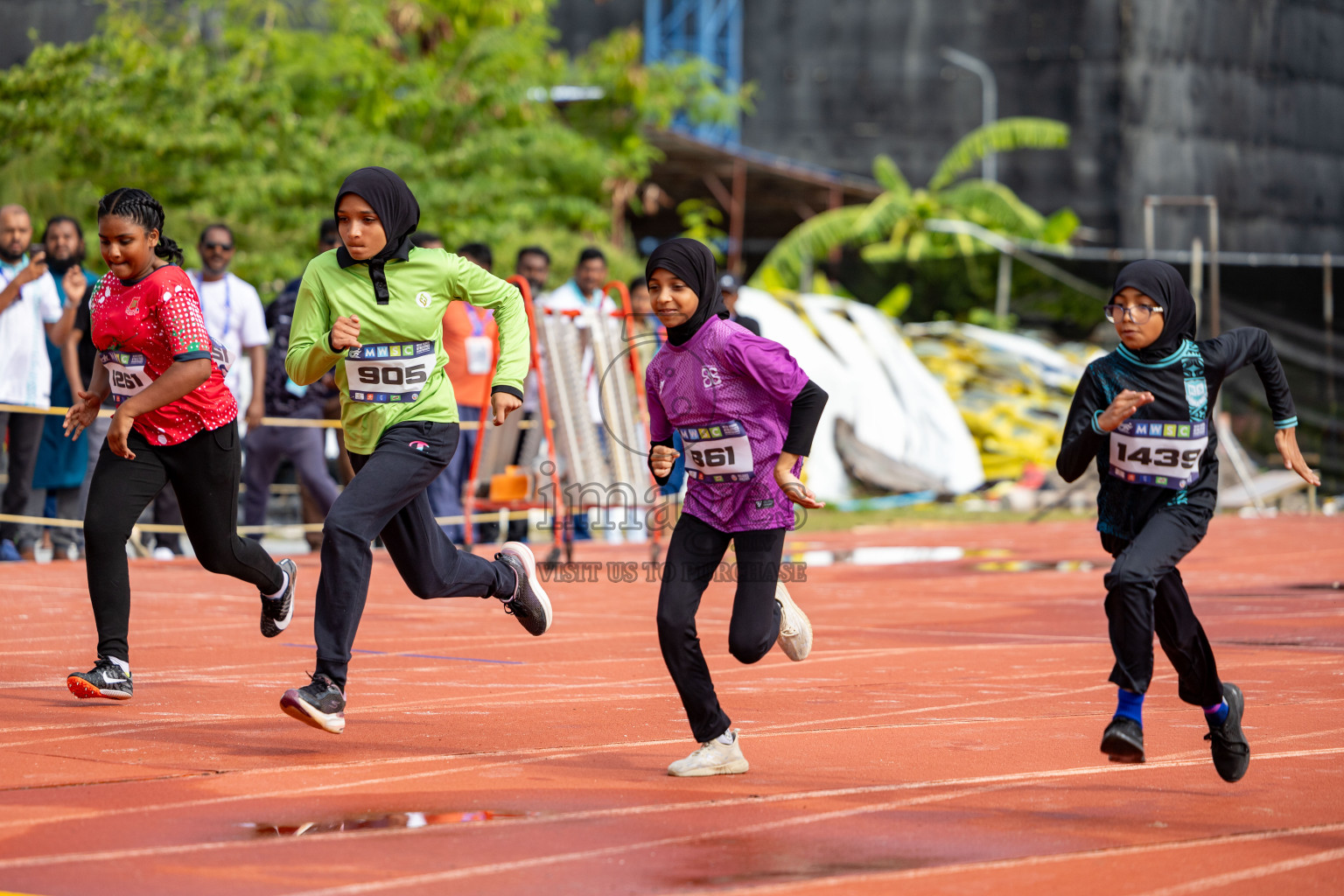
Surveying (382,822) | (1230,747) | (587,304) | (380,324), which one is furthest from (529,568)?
(587,304)

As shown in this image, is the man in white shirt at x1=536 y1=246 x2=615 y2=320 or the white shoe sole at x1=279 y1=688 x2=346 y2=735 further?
the man in white shirt at x1=536 y1=246 x2=615 y2=320

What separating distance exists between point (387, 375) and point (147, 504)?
3.70 feet

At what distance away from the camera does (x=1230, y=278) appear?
64.8 ft

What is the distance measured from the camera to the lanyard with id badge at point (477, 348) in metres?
12.5

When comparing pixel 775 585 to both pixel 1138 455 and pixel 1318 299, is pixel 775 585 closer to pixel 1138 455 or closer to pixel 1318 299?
pixel 1138 455

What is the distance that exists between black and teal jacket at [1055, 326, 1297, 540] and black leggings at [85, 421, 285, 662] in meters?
3.11

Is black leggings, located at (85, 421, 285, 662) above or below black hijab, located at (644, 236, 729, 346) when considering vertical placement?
below

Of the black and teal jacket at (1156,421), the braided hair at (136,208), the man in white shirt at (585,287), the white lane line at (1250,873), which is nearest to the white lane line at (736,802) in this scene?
the white lane line at (1250,873)

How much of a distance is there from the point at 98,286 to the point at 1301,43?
4279 cm

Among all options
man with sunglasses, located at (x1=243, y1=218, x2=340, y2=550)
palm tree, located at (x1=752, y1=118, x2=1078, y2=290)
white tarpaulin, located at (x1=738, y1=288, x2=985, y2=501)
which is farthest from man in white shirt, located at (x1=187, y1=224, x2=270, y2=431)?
palm tree, located at (x1=752, y1=118, x2=1078, y2=290)

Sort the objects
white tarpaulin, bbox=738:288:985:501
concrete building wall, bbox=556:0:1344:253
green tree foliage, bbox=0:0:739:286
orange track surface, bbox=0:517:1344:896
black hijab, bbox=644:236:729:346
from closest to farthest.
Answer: orange track surface, bbox=0:517:1344:896, black hijab, bbox=644:236:729:346, green tree foliage, bbox=0:0:739:286, white tarpaulin, bbox=738:288:985:501, concrete building wall, bbox=556:0:1344:253

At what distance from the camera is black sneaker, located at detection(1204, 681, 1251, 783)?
5023 mm

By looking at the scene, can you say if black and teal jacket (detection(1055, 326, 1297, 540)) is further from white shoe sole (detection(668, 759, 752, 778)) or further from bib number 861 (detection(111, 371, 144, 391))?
bib number 861 (detection(111, 371, 144, 391))

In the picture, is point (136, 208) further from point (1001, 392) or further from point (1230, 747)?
point (1001, 392)
